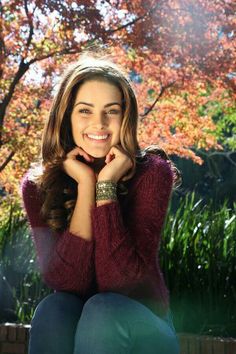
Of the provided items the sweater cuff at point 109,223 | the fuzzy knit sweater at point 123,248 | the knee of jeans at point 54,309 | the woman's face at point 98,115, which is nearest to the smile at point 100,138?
the woman's face at point 98,115

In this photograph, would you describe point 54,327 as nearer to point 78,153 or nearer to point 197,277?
point 78,153

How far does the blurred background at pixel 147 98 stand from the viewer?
4.13 meters

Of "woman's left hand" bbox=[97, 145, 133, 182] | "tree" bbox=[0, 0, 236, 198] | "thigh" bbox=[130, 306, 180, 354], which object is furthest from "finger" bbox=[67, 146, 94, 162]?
"tree" bbox=[0, 0, 236, 198]

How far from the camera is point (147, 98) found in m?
8.07

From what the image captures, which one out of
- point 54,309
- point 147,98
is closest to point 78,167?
point 54,309

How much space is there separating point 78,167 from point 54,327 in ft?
1.91

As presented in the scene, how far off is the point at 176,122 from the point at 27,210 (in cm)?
502

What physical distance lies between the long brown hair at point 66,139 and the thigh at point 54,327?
1.09ft

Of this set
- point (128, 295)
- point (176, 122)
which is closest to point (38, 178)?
point (128, 295)

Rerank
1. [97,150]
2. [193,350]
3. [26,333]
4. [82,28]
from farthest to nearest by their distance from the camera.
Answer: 1. [82,28]
2. [26,333]
3. [193,350]
4. [97,150]

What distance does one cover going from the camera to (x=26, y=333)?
3.78 m

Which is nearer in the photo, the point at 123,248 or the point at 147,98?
the point at 123,248

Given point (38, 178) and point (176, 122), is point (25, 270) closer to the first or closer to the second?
point (38, 178)

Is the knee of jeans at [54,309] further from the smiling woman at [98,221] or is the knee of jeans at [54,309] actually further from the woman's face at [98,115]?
the woman's face at [98,115]
